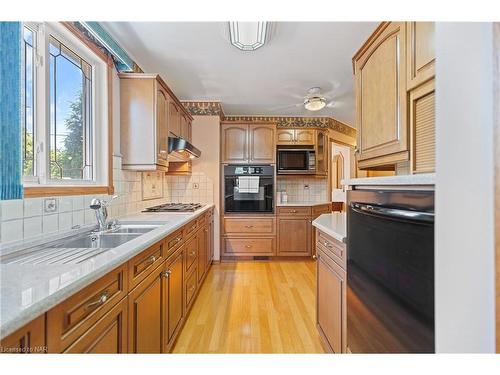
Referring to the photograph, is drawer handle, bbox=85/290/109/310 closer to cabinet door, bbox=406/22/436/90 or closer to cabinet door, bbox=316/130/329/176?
cabinet door, bbox=406/22/436/90

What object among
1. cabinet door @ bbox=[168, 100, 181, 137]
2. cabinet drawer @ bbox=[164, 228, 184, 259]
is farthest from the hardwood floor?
cabinet door @ bbox=[168, 100, 181, 137]

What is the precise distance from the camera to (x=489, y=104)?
0.47 meters

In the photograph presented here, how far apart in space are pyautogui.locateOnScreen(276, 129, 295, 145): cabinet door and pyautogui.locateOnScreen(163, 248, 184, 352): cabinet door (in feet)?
9.18

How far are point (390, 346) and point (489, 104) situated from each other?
89cm

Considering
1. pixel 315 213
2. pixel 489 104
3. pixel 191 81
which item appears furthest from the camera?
pixel 315 213

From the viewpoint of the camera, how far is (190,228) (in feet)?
7.32

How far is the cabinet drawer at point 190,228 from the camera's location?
2.08 metres

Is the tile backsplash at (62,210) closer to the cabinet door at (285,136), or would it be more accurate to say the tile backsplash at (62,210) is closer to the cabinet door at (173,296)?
the cabinet door at (173,296)

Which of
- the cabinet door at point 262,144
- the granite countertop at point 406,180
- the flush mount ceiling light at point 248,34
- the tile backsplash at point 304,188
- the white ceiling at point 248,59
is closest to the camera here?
the granite countertop at point 406,180

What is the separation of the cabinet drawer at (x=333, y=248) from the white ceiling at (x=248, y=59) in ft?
5.28

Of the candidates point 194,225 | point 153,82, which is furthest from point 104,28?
point 194,225

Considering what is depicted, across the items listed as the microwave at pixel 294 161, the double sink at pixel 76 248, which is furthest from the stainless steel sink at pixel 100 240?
the microwave at pixel 294 161

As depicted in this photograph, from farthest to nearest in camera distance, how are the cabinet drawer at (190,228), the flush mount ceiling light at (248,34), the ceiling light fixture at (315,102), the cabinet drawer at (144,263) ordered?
1. the ceiling light fixture at (315,102)
2. the cabinet drawer at (190,228)
3. the flush mount ceiling light at (248,34)
4. the cabinet drawer at (144,263)
